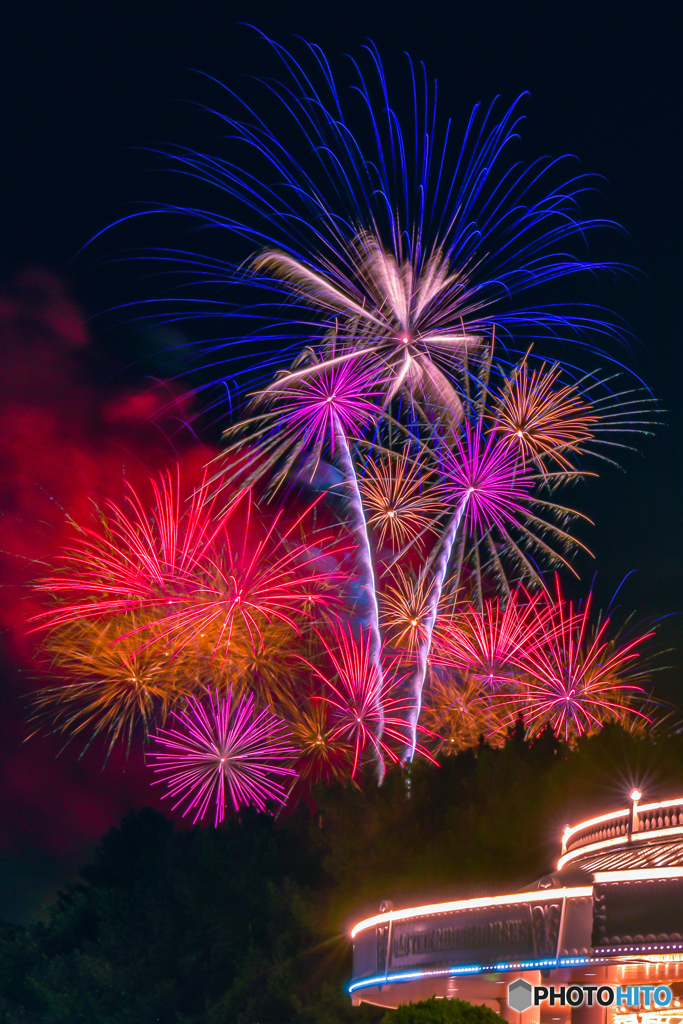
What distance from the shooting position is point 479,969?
1806 centimetres

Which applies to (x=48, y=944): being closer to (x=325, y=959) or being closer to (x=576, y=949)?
(x=325, y=959)

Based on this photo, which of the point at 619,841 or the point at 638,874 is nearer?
the point at 638,874

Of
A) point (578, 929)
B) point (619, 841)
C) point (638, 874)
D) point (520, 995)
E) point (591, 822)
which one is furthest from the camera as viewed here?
point (591, 822)

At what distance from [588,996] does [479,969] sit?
197 cm

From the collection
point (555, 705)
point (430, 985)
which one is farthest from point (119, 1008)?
point (430, 985)

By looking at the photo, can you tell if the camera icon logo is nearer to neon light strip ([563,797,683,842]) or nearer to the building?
the building

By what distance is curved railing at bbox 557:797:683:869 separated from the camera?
54.2 feet

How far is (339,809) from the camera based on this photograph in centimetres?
3878

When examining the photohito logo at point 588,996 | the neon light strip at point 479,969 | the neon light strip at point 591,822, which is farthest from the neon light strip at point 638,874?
the neon light strip at point 591,822

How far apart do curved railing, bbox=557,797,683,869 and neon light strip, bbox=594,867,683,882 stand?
57.3 inches

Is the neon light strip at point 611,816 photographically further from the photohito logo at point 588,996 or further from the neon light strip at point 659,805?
the photohito logo at point 588,996

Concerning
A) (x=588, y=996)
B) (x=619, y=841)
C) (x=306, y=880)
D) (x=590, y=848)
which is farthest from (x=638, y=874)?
(x=306, y=880)

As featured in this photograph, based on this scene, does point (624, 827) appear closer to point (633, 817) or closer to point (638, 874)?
point (633, 817)

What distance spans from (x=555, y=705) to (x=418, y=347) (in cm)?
1257
